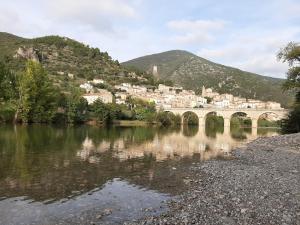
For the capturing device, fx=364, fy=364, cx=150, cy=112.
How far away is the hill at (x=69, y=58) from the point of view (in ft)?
431

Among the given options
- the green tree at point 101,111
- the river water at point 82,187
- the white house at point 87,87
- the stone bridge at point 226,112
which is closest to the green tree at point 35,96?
the green tree at point 101,111

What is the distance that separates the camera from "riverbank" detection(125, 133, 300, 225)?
934 cm

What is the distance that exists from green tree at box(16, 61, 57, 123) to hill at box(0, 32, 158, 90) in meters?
58.4

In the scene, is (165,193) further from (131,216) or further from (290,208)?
(290,208)

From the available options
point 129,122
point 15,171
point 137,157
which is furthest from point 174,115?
point 15,171

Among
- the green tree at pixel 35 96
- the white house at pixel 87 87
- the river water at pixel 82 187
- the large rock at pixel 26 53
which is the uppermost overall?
the large rock at pixel 26 53

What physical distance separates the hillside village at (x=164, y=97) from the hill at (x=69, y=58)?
362 inches

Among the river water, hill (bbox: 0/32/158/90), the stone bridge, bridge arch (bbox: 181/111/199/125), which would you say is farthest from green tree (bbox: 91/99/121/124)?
the river water

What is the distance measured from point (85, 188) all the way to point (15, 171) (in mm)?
4523

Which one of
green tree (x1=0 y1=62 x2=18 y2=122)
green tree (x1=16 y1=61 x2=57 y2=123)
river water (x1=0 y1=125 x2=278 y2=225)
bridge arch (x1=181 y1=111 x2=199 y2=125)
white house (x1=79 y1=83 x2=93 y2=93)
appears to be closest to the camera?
river water (x1=0 y1=125 x2=278 y2=225)

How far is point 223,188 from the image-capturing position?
13.5 m

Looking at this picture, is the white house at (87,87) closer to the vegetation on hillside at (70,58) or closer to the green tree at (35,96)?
the vegetation on hillside at (70,58)

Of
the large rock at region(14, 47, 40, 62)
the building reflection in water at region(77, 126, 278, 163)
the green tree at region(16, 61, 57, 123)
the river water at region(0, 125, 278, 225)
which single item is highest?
the large rock at region(14, 47, 40, 62)

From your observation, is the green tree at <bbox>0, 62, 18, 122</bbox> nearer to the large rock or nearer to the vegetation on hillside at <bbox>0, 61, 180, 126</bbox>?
the vegetation on hillside at <bbox>0, 61, 180, 126</bbox>
